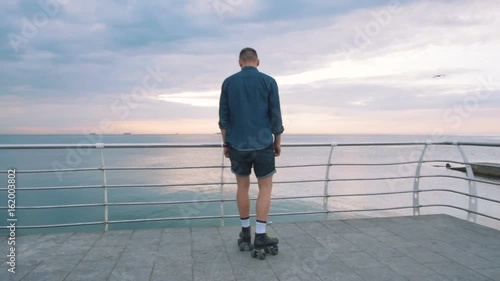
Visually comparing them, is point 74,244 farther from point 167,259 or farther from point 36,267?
point 167,259

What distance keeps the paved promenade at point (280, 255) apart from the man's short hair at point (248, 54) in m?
1.79

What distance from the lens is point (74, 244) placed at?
3.48 m

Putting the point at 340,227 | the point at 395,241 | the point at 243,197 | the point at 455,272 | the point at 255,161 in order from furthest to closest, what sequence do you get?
the point at 340,227 < the point at 395,241 < the point at 243,197 < the point at 255,161 < the point at 455,272

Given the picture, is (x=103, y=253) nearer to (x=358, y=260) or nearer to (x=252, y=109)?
(x=252, y=109)

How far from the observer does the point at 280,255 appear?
10.5 feet

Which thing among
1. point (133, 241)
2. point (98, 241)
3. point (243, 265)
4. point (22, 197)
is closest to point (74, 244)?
point (98, 241)

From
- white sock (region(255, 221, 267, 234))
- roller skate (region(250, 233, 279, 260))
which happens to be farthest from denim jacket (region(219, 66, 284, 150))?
roller skate (region(250, 233, 279, 260))

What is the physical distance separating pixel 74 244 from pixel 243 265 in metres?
1.77

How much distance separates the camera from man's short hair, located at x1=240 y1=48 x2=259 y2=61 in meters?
3.17

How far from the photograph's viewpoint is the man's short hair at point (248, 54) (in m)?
3.17

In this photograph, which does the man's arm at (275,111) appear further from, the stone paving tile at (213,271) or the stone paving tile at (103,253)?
the stone paving tile at (103,253)

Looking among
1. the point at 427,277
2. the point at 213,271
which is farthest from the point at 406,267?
→ the point at 213,271

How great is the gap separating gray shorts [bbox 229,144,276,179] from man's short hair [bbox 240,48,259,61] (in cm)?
81

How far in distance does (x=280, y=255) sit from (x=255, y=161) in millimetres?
891
